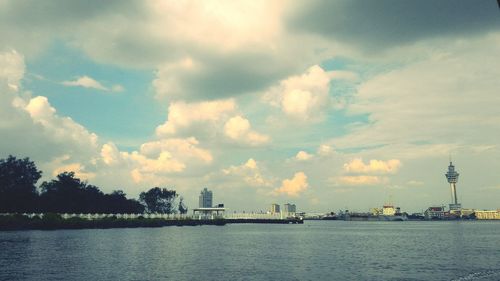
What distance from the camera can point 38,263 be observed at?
60.7 metres

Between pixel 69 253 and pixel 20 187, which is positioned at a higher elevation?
pixel 20 187

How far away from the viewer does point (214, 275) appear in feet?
172

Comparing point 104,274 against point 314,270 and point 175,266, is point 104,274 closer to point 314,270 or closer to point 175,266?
point 175,266

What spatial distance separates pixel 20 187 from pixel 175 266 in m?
148

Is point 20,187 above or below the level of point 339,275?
above

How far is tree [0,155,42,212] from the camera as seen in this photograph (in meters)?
172

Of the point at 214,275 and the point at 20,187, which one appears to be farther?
the point at 20,187

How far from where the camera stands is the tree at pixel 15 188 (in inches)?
6752

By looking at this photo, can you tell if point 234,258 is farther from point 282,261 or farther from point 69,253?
point 69,253

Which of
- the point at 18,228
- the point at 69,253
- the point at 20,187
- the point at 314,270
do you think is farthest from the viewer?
the point at 20,187

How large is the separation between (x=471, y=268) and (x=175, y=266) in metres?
42.4

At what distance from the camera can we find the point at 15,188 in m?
179

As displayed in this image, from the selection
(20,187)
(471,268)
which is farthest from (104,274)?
(20,187)

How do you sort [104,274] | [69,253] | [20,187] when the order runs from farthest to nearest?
[20,187] → [69,253] → [104,274]
